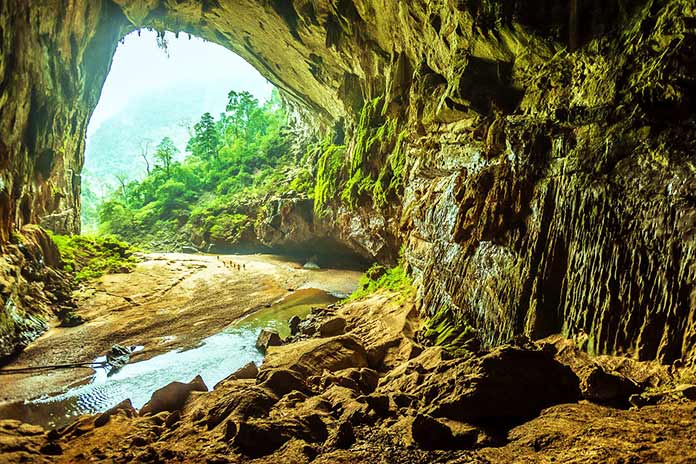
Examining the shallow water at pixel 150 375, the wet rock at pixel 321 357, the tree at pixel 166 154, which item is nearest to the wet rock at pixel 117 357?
the shallow water at pixel 150 375

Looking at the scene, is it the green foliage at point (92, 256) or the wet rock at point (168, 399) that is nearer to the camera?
the wet rock at point (168, 399)

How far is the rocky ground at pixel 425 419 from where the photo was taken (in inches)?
141

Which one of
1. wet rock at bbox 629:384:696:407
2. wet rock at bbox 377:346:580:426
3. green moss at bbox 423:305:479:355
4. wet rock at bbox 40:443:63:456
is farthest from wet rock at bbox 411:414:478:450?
wet rock at bbox 40:443:63:456

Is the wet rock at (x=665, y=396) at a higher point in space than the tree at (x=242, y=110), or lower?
lower

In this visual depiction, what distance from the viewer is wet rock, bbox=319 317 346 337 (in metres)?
11.9

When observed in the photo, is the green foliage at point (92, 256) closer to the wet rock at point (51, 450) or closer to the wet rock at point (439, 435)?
the wet rock at point (51, 450)

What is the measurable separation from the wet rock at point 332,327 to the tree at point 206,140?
41825 mm

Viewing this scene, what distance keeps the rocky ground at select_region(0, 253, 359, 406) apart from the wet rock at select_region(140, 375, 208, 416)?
473cm

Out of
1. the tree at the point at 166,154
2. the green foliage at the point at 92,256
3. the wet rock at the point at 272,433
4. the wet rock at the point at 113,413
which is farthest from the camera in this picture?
the tree at the point at 166,154

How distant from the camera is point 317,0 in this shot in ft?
63.4

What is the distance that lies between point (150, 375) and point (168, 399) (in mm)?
3999

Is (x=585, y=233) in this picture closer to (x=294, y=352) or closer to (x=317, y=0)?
(x=294, y=352)

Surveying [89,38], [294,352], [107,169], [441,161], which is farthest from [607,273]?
[107,169]

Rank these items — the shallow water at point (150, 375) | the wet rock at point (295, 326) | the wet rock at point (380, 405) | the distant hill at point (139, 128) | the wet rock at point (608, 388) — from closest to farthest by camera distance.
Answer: the wet rock at point (608, 388) → the wet rock at point (380, 405) → the shallow water at point (150, 375) → the wet rock at point (295, 326) → the distant hill at point (139, 128)
